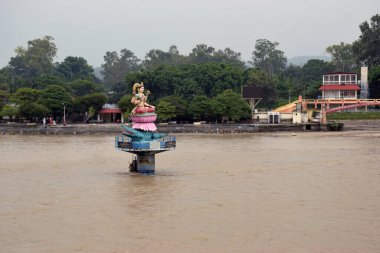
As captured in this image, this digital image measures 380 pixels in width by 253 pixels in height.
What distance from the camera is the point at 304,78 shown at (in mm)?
113438

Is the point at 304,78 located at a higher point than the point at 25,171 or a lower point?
higher

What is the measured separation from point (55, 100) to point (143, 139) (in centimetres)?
5087

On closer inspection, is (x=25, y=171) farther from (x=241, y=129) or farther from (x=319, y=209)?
(x=241, y=129)

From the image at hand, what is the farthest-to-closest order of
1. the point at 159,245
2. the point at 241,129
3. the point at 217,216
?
the point at 241,129 < the point at 217,216 < the point at 159,245

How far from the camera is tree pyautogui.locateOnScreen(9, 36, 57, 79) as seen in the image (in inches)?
5399

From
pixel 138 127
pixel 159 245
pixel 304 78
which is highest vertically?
pixel 304 78

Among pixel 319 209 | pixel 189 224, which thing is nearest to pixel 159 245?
pixel 189 224

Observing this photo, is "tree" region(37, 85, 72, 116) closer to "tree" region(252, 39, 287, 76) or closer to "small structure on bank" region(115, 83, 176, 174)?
"small structure on bank" region(115, 83, 176, 174)

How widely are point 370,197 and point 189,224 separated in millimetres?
7915

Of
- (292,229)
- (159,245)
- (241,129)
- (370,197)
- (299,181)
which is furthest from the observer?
(241,129)

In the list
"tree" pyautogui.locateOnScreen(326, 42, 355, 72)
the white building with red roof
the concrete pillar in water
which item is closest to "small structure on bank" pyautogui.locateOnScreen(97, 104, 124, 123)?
the white building with red roof

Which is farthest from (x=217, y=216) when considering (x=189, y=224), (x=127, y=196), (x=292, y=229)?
(x=127, y=196)

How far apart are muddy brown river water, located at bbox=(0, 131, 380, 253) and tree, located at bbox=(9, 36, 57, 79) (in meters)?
98.5

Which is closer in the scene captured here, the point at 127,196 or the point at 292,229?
the point at 292,229
